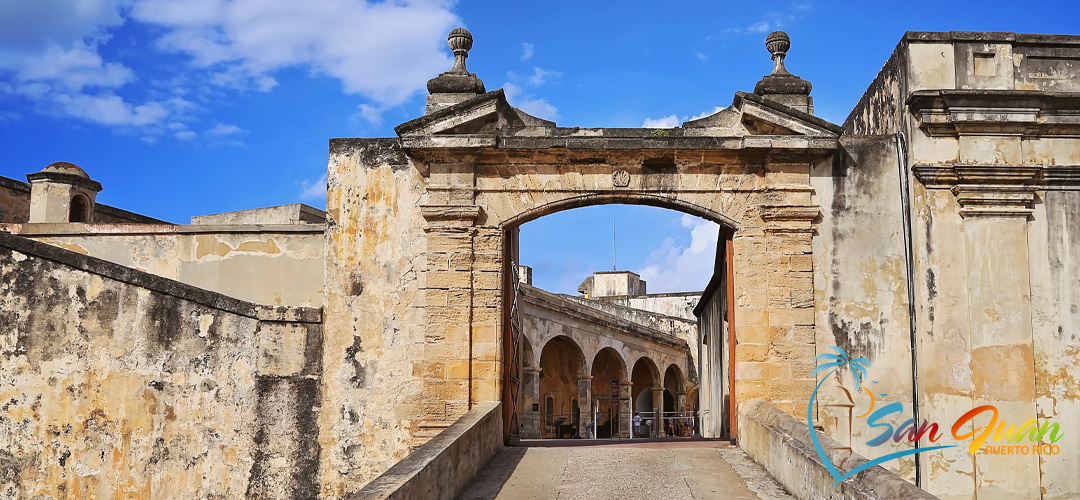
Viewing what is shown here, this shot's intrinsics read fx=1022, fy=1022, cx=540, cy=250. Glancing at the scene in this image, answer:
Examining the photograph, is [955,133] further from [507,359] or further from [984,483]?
[507,359]

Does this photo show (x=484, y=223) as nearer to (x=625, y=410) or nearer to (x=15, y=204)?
(x=15, y=204)

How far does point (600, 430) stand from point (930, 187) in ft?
59.9

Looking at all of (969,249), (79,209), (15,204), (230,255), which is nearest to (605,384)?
(79,209)

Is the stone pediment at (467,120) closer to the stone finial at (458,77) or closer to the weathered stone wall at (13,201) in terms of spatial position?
the stone finial at (458,77)

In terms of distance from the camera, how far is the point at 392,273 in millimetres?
10258

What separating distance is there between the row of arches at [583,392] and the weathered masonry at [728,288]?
11.1 meters

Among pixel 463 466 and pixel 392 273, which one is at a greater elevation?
pixel 392 273

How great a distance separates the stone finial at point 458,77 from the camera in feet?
34.3

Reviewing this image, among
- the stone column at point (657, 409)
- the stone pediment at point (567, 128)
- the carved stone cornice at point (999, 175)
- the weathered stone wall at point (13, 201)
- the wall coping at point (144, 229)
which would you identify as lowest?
the stone column at point (657, 409)

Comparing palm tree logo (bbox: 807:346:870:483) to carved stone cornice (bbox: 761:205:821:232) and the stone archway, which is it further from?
carved stone cornice (bbox: 761:205:821:232)

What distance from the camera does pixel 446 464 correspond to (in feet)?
23.0

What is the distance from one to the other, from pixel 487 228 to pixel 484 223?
0.06 m

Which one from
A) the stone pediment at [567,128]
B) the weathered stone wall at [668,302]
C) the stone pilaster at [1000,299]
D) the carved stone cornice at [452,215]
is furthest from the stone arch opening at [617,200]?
the weathered stone wall at [668,302]

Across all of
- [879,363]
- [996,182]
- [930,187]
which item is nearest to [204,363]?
[879,363]
